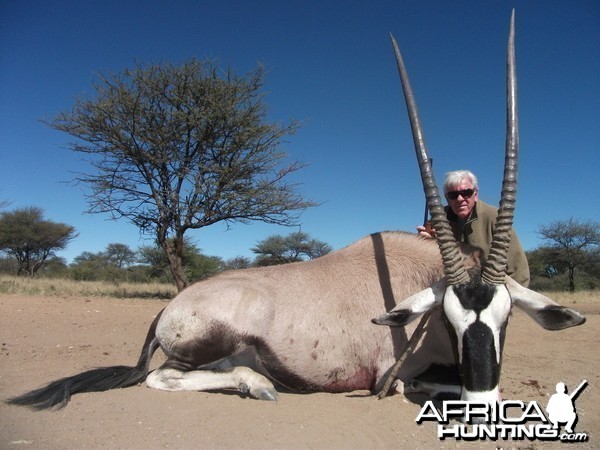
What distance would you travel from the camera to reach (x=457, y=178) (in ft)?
15.2

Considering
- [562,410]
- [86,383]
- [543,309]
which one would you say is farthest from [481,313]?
[86,383]

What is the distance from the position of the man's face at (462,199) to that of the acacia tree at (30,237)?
93.2ft

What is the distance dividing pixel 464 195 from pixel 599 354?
3449mm

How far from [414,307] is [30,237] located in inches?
1180

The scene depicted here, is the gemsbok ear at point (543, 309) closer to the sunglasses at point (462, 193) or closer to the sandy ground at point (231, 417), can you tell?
the sandy ground at point (231, 417)

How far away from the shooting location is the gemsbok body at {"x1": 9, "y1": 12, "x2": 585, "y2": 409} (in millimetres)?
3602

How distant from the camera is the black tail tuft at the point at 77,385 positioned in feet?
11.9

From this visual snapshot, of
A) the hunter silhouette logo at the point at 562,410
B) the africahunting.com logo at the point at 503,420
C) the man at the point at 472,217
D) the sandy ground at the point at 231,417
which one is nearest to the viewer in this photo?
the sandy ground at the point at 231,417

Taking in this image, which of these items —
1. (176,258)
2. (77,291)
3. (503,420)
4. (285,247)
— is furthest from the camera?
(285,247)

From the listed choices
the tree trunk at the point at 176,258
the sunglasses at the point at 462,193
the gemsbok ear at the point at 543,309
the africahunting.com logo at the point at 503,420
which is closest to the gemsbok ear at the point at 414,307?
the gemsbok ear at the point at 543,309

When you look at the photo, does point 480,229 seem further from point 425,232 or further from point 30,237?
point 30,237

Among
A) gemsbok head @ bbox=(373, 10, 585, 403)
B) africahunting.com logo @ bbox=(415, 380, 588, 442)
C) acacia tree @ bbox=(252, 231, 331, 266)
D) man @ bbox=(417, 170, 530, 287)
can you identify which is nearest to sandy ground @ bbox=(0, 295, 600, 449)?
africahunting.com logo @ bbox=(415, 380, 588, 442)

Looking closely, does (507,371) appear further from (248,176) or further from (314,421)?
(248,176)

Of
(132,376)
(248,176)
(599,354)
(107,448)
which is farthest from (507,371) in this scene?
(248,176)
